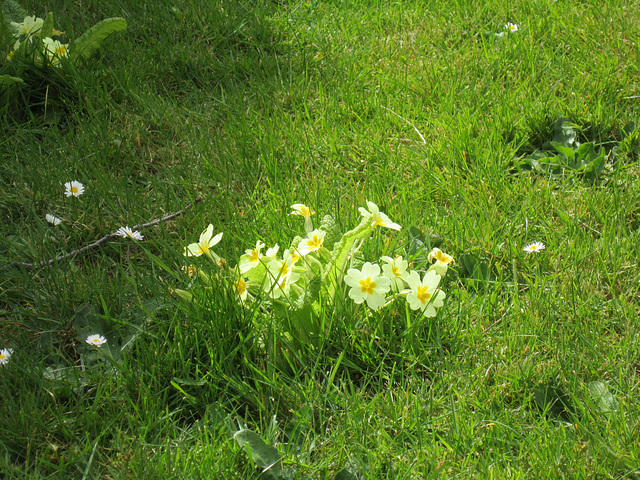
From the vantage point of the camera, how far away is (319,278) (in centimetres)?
154

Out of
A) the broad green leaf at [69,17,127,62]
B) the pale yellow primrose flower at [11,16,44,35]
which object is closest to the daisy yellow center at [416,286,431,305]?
the broad green leaf at [69,17,127,62]

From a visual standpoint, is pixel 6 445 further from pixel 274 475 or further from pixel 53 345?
pixel 274 475

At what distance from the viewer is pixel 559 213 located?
209cm

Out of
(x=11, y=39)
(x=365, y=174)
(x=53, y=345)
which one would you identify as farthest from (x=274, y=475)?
(x=11, y=39)

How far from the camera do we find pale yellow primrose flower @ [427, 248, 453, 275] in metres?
1.68

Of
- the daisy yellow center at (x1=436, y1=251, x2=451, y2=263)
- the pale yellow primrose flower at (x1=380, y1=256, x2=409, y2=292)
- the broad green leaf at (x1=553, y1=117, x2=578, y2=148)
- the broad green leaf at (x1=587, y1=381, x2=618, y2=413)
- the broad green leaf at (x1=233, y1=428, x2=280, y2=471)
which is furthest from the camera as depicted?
the broad green leaf at (x1=553, y1=117, x2=578, y2=148)

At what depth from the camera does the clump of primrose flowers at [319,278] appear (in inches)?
60.6

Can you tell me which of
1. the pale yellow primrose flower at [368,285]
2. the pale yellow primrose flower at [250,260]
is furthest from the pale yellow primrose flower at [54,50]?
the pale yellow primrose flower at [368,285]

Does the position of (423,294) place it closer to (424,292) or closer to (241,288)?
(424,292)

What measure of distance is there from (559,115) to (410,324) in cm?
140

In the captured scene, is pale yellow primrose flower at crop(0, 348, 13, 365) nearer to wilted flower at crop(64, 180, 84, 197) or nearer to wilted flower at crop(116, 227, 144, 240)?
wilted flower at crop(116, 227, 144, 240)

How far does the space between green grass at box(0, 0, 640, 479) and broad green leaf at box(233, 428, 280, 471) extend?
0.08 feet

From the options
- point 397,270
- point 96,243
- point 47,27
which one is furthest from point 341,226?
point 47,27

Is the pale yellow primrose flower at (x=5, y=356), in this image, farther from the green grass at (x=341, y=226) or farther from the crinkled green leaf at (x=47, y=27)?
the crinkled green leaf at (x=47, y=27)
